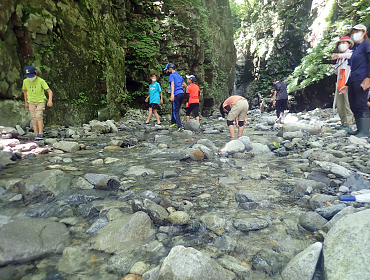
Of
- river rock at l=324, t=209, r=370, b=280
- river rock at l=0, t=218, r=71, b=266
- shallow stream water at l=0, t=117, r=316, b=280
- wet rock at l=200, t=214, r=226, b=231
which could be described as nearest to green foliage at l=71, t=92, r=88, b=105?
shallow stream water at l=0, t=117, r=316, b=280

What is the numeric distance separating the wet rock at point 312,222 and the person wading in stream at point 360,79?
422 cm

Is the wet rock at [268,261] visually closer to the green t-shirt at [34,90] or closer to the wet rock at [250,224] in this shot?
the wet rock at [250,224]

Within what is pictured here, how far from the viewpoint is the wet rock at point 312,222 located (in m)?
1.51

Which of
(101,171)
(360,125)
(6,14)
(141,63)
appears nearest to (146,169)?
(101,171)

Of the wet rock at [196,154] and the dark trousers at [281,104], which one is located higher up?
the dark trousers at [281,104]

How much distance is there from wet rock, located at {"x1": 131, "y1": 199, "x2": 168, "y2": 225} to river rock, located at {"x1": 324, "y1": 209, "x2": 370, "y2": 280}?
1028 mm

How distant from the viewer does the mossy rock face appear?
5555mm

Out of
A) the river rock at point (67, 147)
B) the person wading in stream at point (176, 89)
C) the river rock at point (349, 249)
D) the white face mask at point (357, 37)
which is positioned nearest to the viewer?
the river rock at point (349, 249)

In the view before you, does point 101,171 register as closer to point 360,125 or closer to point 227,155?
point 227,155

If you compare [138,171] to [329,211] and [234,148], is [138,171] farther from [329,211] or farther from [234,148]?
[329,211]

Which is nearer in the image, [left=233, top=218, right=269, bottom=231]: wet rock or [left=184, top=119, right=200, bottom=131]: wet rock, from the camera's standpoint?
[left=233, top=218, right=269, bottom=231]: wet rock

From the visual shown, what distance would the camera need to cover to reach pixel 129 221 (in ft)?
4.95

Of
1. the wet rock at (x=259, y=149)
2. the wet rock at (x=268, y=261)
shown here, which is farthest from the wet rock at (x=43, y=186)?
the wet rock at (x=259, y=149)

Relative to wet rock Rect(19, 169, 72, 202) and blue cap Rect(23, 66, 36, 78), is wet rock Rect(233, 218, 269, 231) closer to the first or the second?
wet rock Rect(19, 169, 72, 202)
